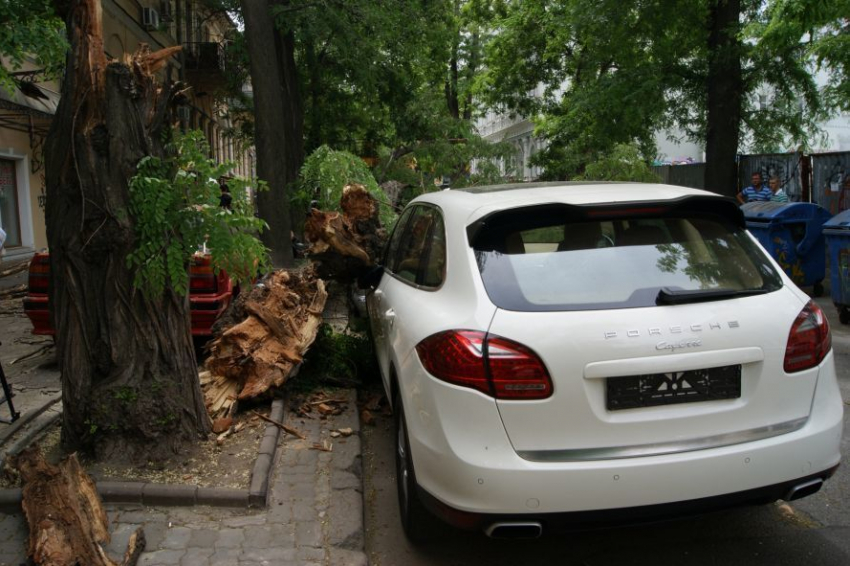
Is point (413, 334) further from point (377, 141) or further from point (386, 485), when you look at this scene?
point (377, 141)

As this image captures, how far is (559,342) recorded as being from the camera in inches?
115

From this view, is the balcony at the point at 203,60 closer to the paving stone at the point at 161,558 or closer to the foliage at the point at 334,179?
the foliage at the point at 334,179

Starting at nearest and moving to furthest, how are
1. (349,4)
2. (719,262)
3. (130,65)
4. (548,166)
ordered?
(719,262) < (130,65) < (349,4) < (548,166)

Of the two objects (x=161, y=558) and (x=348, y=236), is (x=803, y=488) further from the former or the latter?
(x=348, y=236)

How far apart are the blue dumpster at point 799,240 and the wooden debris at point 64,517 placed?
10.7 meters

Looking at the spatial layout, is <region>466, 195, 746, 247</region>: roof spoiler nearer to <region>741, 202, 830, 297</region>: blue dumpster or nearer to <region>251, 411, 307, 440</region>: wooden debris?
<region>251, 411, 307, 440</region>: wooden debris

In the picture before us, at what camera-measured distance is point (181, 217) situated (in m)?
4.16

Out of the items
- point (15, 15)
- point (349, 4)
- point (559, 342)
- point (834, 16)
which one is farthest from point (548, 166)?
point (559, 342)

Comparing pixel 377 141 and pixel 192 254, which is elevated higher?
pixel 377 141

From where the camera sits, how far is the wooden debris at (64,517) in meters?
3.22

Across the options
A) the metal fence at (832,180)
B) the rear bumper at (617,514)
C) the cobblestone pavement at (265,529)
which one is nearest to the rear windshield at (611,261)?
the rear bumper at (617,514)

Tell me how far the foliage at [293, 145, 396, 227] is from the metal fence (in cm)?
989

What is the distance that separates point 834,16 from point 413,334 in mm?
7898

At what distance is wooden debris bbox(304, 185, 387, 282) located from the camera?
273 inches
